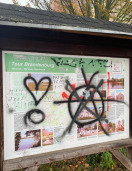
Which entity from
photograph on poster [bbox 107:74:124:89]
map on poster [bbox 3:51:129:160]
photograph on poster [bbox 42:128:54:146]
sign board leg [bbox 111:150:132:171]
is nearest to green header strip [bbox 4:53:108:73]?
map on poster [bbox 3:51:129:160]

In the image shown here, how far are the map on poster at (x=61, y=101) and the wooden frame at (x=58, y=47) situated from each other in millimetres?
69

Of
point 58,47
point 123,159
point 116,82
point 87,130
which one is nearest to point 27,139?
point 87,130

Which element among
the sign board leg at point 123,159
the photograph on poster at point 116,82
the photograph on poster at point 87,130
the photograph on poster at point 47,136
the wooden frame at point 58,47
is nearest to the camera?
the wooden frame at point 58,47

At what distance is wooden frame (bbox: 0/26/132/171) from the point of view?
6.03ft

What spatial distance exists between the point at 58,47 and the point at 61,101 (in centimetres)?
77

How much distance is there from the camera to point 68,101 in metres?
2.16

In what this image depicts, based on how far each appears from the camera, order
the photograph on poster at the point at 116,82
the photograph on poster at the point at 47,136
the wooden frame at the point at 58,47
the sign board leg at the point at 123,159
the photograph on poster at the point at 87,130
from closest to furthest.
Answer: the wooden frame at the point at 58,47 → the photograph on poster at the point at 47,136 → the photograph on poster at the point at 87,130 → the photograph on poster at the point at 116,82 → the sign board leg at the point at 123,159

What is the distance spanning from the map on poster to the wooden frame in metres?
0.07

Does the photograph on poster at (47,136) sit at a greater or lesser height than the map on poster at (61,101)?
lesser

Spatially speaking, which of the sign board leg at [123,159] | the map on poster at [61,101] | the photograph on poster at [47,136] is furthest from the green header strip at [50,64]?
the sign board leg at [123,159]

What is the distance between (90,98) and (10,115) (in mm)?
1168

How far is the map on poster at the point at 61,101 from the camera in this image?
1890 mm

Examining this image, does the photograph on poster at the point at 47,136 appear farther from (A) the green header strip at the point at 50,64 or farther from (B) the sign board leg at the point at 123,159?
(B) the sign board leg at the point at 123,159

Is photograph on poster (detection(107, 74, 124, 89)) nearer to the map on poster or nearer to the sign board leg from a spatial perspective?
the map on poster
